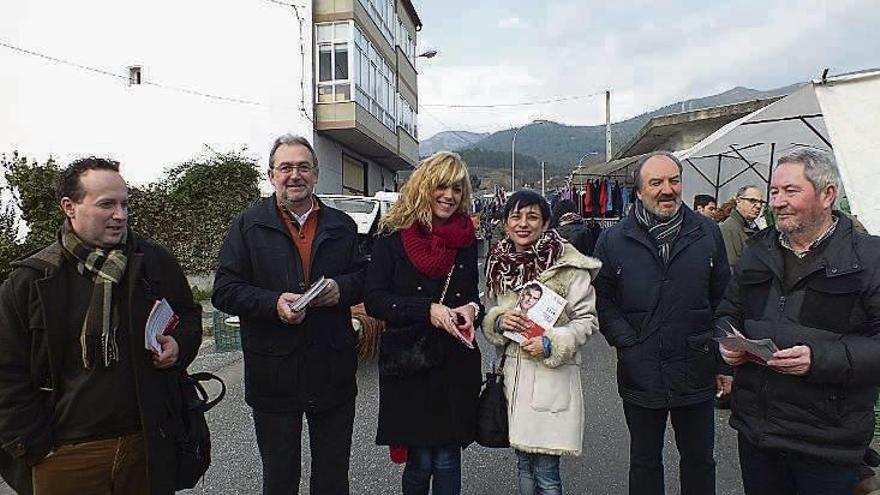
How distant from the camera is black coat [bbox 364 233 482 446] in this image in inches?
117

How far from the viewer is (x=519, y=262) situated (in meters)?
3.06

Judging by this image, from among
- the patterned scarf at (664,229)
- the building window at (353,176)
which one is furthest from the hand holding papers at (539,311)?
the building window at (353,176)

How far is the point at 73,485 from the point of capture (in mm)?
2332

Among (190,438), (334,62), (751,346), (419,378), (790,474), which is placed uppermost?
(334,62)

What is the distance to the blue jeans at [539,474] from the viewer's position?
2967 millimetres

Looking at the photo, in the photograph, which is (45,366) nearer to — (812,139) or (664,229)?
(664,229)

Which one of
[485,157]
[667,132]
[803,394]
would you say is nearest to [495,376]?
[803,394]

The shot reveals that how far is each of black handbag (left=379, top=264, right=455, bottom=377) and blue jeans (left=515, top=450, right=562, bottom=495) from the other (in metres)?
0.65

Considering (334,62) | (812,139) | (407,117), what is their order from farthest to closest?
(407,117) < (334,62) < (812,139)

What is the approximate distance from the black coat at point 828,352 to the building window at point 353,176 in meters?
22.6

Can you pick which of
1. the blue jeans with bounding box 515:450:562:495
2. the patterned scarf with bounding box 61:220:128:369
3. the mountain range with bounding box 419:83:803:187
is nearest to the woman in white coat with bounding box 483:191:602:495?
the blue jeans with bounding box 515:450:562:495

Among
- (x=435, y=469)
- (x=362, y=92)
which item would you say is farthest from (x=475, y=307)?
(x=362, y=92)

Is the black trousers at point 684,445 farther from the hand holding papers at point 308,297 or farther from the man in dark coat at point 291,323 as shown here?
the hand holding papers at point 308,297

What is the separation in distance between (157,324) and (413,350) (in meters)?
1.16
